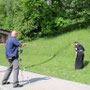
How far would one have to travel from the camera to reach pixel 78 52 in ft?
28.9

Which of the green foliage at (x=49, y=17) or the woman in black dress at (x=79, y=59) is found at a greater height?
the green foliage at (x=49, y=17)

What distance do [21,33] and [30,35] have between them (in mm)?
1700

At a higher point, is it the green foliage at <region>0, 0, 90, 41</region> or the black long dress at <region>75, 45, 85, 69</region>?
the green foliage at <region>0, 0, 90, 41</region>

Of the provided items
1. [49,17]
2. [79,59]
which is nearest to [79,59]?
[79,59]

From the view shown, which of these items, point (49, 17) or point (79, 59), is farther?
point (49, 17)

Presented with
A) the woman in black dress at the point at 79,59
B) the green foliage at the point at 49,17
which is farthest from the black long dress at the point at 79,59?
the green foliage at the point at 49,17

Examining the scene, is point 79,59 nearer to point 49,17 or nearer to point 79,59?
point 79,59

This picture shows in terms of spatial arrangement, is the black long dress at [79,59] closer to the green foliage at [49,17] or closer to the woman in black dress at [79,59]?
the woman in black dress at [79,59]

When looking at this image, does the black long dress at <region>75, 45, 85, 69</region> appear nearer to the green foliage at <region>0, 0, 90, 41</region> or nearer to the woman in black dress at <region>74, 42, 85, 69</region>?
the woman in black dress at <region>74, 42, 85, 69</region>

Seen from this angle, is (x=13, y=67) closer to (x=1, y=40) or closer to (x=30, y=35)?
(x=30, y=35)

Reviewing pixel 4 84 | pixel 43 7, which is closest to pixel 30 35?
pixel 43 7

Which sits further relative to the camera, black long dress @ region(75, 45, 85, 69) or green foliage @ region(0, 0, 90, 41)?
green foliage @ region(0, 0, 90, 41)

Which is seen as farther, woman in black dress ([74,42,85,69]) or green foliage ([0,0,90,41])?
green foliage ([0,0,90,41])

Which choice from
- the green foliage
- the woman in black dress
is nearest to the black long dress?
the woman in black dress
